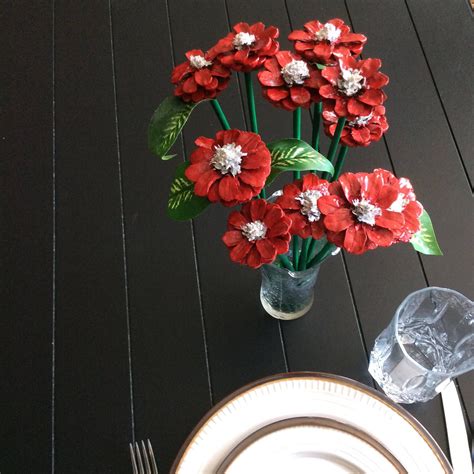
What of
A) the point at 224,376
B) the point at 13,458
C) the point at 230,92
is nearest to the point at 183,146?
the point at 230,92

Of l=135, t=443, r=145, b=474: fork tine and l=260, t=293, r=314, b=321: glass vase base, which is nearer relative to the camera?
l=135, t=443, r=145, b=474: fork tine

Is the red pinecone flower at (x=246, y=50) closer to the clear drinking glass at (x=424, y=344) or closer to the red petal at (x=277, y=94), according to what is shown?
the red petal at (x=277, y=94)

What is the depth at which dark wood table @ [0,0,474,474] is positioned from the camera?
61 centimetres

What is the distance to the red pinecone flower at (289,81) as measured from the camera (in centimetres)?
42

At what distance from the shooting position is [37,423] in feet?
2.00

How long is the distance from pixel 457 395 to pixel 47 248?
1.73ft

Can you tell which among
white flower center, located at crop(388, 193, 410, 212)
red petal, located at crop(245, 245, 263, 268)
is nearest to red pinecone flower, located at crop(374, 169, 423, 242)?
white flower center, located at crop(388, 193, 410, 212)

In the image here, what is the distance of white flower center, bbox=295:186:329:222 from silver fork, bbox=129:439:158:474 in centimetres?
28

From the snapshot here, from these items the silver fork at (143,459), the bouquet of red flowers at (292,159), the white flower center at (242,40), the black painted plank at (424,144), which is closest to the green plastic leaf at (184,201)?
the bouquet of red flowers at (292,159)

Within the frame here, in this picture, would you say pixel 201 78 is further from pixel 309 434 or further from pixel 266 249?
pixel 309 434

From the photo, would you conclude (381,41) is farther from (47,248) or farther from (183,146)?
(47,248)

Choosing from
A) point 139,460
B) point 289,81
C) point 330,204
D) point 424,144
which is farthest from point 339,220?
point 424,144

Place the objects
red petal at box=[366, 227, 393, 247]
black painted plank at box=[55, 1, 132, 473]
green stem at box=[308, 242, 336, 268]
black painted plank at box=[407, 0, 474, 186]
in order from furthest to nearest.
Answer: black painted plank at box=[407, 0, 474, 186]
black painted plank at box=[55, 1, 132, 473]
green stem at box=[308, 242, 336, 268]
red petal at box=[366, 227, 393, 247]

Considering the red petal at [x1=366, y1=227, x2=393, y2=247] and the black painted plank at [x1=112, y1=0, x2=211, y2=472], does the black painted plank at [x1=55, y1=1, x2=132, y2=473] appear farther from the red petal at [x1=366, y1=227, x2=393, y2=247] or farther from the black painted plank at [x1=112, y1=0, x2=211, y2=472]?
the red petal at [x1=366, y1=227, x2=393, y2=247]
